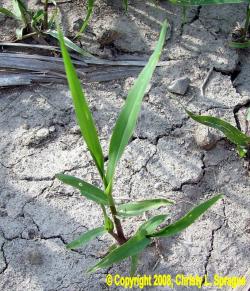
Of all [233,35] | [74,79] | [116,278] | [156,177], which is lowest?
[116,278]

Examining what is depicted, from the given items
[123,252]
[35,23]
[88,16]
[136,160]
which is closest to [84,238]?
[123,252]

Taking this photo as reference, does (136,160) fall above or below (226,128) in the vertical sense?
below

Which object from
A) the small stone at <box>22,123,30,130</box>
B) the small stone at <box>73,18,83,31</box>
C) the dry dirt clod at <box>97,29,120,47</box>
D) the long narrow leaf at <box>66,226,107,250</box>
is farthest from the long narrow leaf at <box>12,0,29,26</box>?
the long narrow leaf at <box>66,226,107,250</box>

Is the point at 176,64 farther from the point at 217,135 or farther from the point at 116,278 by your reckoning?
the point at 116,278

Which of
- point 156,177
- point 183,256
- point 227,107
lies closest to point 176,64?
point 227,107

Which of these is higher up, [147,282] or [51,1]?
[51,1]

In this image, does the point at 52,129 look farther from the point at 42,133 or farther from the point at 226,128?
the point at 226,128

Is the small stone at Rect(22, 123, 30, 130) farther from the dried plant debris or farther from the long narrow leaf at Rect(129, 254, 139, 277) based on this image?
the long narrow leaf at Rect(129, 254, 139, 277)

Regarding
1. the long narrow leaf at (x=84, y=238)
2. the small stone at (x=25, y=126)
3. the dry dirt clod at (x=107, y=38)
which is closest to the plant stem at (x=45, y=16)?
the dry dirt clod at (x=107, y=38)
